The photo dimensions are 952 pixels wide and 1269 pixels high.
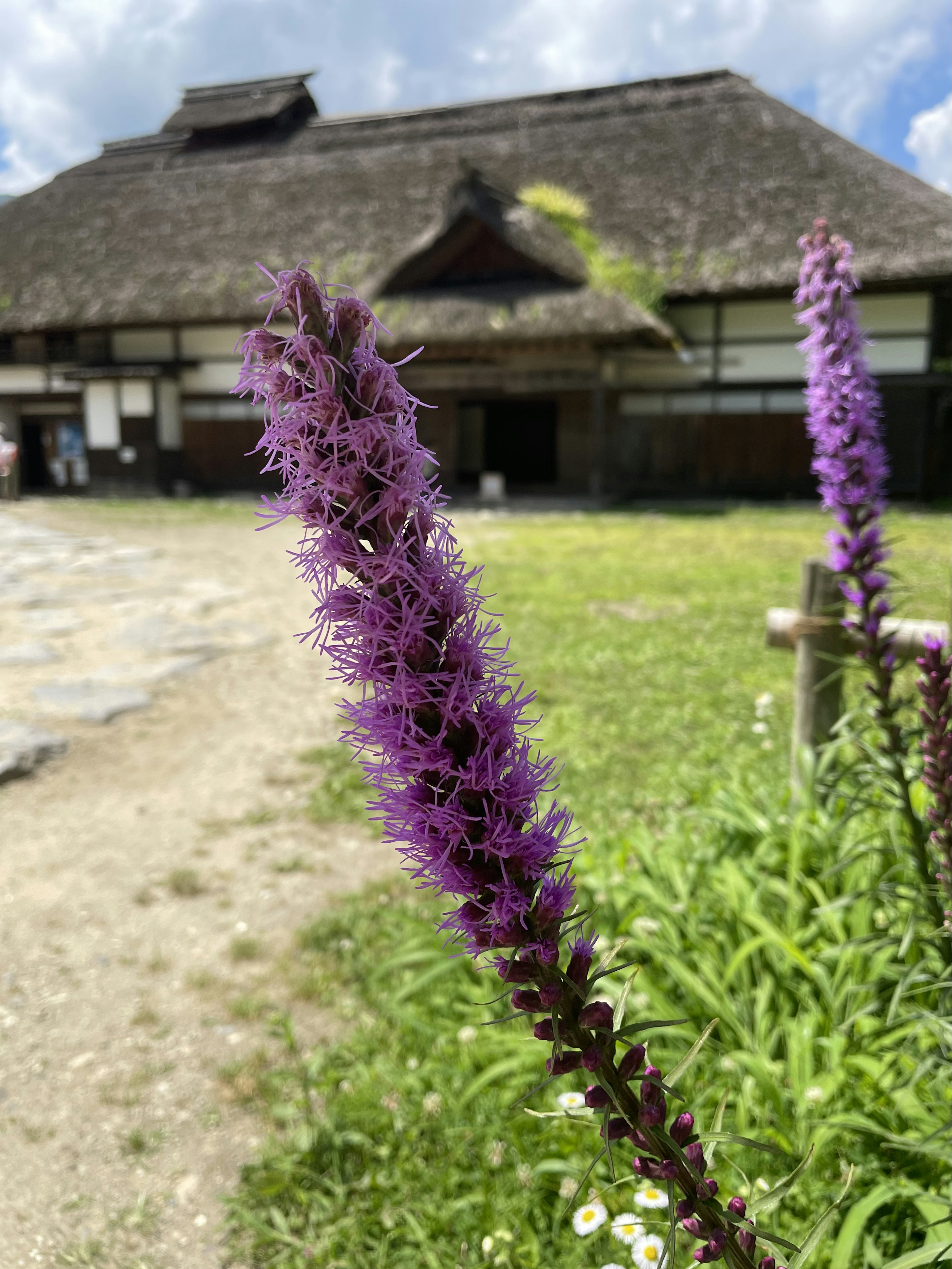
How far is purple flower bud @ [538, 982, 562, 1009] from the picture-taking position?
Result: 34.1 inches

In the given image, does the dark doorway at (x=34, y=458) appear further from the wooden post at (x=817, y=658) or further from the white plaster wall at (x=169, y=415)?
the wooden post at (x=817, y=658)

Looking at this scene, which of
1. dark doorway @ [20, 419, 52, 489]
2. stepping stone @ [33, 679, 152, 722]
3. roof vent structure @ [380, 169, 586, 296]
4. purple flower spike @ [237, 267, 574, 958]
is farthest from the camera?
dark doorway @ [20, 419, 52, 489]

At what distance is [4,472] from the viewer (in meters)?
18.1

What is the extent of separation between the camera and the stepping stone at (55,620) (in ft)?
23.7

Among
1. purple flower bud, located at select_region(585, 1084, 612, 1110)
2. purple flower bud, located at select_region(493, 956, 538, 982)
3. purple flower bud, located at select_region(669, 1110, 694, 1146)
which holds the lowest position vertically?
purple flower bud, located at select_region(669, 1110, 694, 1146)

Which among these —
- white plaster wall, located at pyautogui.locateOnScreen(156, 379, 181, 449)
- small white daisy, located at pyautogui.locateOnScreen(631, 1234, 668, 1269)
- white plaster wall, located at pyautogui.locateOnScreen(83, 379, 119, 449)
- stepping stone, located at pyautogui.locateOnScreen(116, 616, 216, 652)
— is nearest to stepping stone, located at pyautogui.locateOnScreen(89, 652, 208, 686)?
stepping stone, located at pyautogui.locateOnScreen(116, 616, 216, 652)

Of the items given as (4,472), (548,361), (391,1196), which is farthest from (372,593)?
(4,472)

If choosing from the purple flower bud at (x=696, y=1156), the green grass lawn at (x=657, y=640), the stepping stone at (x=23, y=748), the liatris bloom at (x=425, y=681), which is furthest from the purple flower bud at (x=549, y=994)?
the stepping stone at (x=23, y=748)

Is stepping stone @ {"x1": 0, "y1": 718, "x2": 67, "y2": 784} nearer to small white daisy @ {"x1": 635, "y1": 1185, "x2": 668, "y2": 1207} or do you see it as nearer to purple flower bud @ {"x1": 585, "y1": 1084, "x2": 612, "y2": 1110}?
small white daisy @ {"x1": 635, "y1": 1185, "x2": 668, "y2": 1207}

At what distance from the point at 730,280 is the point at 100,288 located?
13855mm

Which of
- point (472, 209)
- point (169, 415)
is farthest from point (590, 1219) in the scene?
point (169, 415)

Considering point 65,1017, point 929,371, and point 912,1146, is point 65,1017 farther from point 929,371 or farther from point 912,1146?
point 929,371

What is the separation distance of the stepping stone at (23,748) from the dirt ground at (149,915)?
0.06m

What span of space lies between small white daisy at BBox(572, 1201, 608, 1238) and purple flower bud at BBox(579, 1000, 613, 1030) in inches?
42.9
